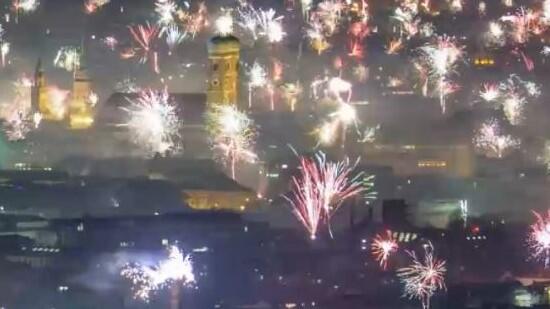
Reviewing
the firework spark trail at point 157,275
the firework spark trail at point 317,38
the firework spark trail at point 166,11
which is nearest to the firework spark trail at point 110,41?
the firework spark trail at point 166,11

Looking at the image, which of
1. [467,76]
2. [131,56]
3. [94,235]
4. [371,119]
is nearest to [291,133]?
[371,119]

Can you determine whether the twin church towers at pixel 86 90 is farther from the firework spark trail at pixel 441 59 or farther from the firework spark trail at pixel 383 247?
the firework spark trail at pixel 383 247

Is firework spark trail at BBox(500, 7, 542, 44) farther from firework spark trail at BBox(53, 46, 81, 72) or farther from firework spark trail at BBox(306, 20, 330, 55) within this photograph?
firework spark trail at BBox(53, 46, 81, 72)

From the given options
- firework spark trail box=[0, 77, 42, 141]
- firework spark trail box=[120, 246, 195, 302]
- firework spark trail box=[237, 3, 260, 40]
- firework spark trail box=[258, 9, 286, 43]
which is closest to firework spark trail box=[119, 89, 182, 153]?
firework spark trail box=[0, 77, 42, 141]

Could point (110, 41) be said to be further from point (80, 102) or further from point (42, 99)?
point (42, 99)

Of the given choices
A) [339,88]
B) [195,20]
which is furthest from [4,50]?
[339,88]

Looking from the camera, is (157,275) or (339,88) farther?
(339,88)

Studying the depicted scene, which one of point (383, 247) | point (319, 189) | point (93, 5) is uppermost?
point (93, 5)
